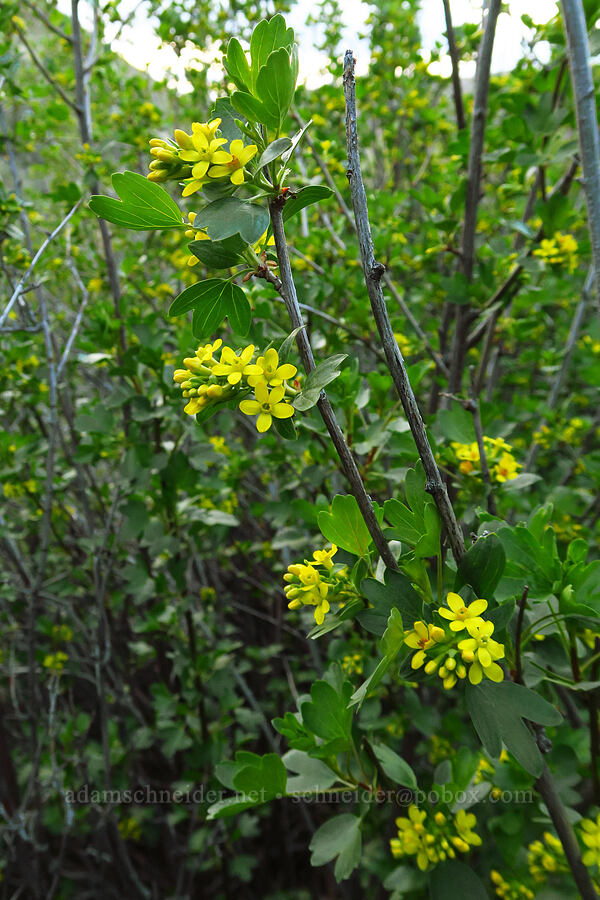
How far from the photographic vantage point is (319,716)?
2.86 ft

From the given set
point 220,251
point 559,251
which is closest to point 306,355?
point 220,251

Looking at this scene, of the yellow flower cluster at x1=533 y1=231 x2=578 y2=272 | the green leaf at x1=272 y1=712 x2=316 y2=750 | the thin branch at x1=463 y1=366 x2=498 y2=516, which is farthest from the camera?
the yellow flower cluster at x1=533 y1=231 x2=578 y2=272

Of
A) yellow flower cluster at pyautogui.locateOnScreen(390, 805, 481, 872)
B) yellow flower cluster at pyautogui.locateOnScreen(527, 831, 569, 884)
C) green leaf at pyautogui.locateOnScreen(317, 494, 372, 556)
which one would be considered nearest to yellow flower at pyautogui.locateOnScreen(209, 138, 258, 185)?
green leaf at pyautogui.locateOnScreen(317, 494, 372, 556)

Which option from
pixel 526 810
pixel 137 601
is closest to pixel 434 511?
pixel 526 810

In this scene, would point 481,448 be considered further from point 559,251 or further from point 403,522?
point 559,251

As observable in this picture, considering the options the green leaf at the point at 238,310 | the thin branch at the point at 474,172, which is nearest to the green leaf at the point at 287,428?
the green leaf at the point at 238,310

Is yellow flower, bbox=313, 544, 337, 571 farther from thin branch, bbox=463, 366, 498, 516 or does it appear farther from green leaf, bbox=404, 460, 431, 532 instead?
thin branch, bbox=463, 366, 498, 516

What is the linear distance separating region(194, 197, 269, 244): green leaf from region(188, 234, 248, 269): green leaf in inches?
1.0

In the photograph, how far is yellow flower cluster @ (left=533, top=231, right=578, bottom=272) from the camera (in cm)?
142

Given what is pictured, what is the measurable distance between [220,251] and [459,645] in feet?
1.64

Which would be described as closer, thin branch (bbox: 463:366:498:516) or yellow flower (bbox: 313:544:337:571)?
yellow flower (bbox: 313:544:337:571)

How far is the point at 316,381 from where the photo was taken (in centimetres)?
65

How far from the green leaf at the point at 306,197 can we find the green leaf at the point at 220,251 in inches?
3.4

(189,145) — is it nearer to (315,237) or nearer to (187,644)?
(315,237)
